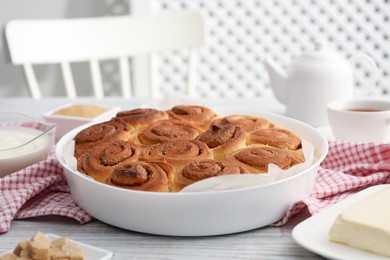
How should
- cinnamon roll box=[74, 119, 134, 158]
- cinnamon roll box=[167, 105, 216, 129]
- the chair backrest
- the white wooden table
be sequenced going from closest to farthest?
the white wooden table
cinnamon roll box=[74, 119, 134, 158]
cinnamon roll box=[167, 105, 216, 129]
the chair backrest

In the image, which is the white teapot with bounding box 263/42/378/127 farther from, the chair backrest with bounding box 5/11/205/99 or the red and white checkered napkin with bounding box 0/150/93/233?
the chair backrest with bounding box 5/11/205/99

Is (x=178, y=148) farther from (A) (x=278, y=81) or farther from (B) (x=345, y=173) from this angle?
(A) (x=278, y=81)

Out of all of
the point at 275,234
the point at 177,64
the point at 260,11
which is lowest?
the point at 177,64

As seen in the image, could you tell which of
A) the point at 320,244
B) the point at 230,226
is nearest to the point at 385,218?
the point at 320,244

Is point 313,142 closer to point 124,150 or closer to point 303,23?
point 124,150

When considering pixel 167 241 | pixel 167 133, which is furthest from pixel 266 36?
pixel 167 241

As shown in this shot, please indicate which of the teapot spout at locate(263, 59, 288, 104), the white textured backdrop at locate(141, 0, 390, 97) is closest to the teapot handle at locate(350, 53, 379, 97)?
the teapot spout at locate(263, 59, 288, 104)

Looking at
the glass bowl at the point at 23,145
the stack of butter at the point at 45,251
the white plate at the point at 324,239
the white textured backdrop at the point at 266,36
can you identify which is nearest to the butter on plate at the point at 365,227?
the white plate at the point at 324,239
